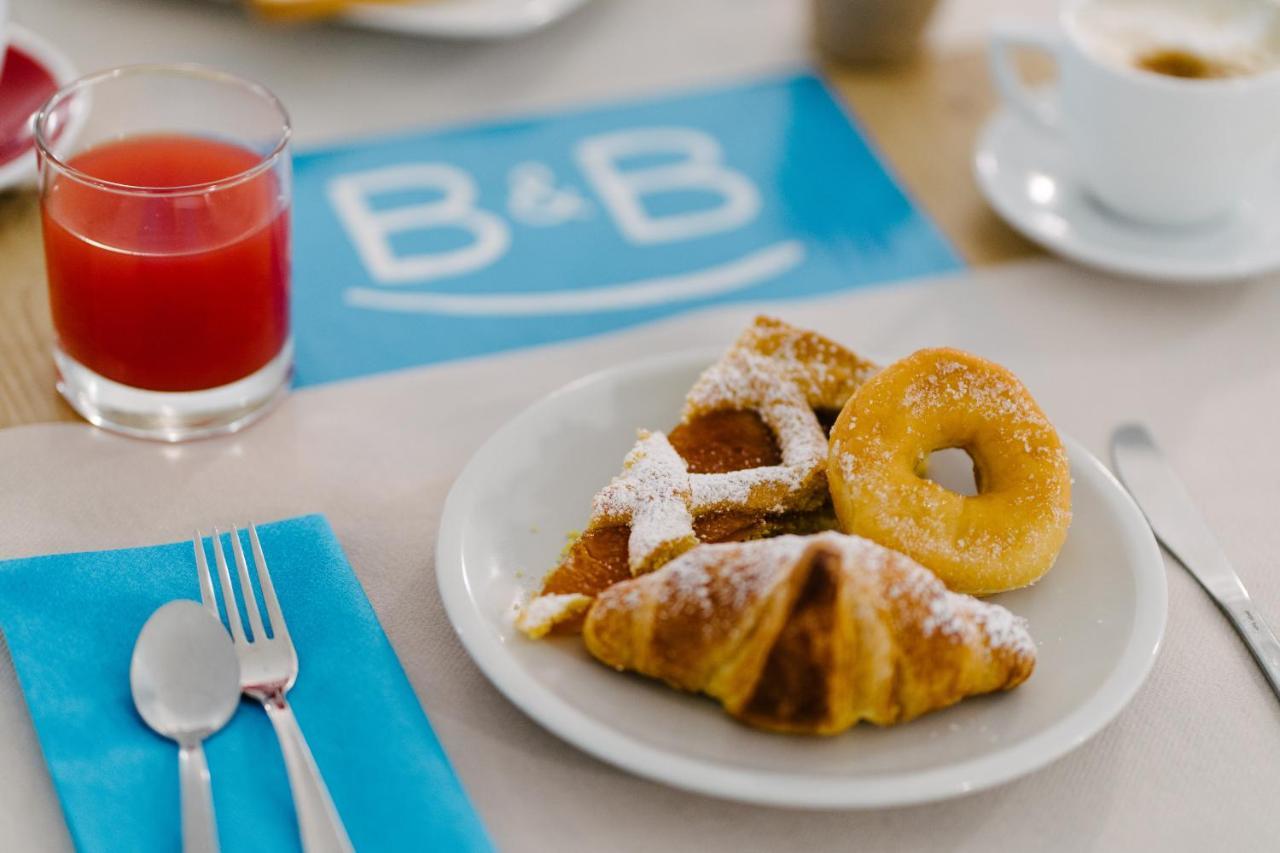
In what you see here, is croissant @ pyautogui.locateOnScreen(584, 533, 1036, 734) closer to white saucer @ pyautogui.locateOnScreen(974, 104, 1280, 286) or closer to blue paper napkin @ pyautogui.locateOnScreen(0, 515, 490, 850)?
blue paper napkin @ pyautogui.locateOnScreen(0, 515, 490, 850)

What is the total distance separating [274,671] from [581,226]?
0.74 m

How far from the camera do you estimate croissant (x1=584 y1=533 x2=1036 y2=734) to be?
83cm

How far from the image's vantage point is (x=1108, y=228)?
148cm

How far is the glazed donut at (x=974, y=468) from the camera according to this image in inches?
37.3

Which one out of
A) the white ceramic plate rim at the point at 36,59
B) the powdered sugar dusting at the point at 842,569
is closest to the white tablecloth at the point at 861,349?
the powdered sugar dusting at the point at 842,569

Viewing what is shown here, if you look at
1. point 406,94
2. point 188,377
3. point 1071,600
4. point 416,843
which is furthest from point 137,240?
point 1071,600

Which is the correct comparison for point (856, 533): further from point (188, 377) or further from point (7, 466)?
point (7, 466)

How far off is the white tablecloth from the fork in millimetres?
95

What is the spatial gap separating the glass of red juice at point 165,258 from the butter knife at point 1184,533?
783 millimetres

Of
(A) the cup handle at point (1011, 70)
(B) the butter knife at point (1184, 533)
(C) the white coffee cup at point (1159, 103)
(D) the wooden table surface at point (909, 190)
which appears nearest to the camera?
(B) the butter knife at point (1184, 533)

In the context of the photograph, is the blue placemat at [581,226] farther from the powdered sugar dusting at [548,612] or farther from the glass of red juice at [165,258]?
the powdered sugar dusting at [548,612]

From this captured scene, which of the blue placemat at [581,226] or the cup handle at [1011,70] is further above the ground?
the cup handle at [1011,70]

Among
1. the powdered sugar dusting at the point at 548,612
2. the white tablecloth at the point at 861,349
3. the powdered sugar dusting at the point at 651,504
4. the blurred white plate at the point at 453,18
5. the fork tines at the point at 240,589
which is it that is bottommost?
the white tablecloth at the point at 861,349

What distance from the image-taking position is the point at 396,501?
113 centimetres
